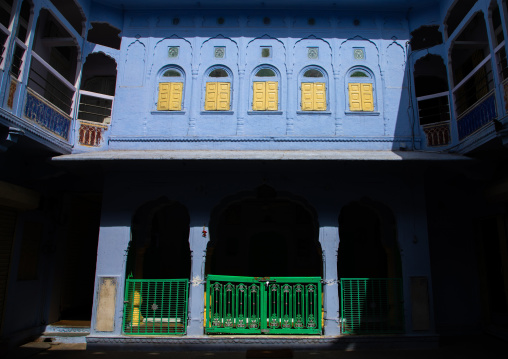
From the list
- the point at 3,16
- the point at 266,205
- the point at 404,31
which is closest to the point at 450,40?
the point at 404,31

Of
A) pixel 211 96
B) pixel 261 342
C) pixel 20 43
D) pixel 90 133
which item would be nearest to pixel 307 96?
pixel 211 96

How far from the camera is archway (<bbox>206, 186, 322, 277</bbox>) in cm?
1130

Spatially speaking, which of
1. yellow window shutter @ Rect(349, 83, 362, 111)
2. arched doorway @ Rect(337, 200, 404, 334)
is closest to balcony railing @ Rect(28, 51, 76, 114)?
yellow window shutter @ Rect(349, 83, 362, 111)

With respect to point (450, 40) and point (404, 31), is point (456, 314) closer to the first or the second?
A: point (450, 40)

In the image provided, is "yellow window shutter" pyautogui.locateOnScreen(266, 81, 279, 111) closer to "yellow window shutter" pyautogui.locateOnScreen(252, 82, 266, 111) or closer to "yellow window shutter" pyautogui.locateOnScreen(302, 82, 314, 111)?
"yellow window shutter" pyautogui.locateOnScreen(252, 82, 266, 111)

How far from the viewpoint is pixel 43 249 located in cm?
885

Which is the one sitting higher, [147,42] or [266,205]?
[147,42]

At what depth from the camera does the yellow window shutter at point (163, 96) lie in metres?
8.78

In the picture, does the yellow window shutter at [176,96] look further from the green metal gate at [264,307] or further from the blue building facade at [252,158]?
the green metal gate at [264,307]

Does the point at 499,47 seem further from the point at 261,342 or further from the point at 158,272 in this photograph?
the point at 158,272

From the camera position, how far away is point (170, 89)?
8.88 m

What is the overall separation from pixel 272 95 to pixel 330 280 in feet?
14.6

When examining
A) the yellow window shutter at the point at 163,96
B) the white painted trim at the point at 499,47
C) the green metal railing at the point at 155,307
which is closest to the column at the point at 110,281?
the green metal railing at the point at 155,307

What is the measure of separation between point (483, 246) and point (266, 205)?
18.8 ft
